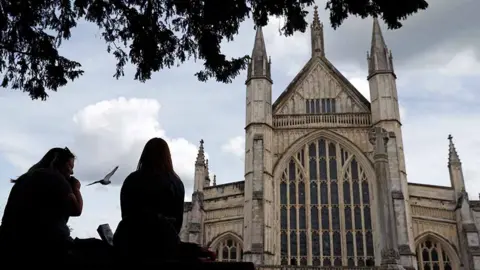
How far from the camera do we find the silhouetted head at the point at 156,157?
120 inches

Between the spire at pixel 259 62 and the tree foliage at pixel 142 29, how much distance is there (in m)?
19.4

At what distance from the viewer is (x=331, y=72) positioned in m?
27.0

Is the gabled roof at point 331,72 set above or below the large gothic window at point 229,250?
above

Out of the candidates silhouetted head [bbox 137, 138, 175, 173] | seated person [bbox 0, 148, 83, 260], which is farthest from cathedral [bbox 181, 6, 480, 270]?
seated person [bbox 0, 148, 83, 260]

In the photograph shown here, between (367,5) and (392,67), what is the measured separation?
71.0 ft

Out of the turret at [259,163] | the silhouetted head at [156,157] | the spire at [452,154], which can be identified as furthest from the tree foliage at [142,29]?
the spire at [452,154]

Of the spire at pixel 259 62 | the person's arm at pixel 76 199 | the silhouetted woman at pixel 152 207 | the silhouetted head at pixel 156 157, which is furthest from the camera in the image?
the spire at pixel 259 62

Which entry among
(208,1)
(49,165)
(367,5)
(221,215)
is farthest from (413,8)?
(221,215)

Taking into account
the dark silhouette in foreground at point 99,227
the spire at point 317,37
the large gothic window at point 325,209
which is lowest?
the dark silhouette in foreground at point 99,227

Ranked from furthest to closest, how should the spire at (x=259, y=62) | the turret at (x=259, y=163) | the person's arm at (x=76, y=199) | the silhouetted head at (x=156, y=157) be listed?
the spire at (x=259, y=62), the turret at (x=259, y=163), the silhouetted head at (x=156, y=157), the person's arm at (x=76, y=199)

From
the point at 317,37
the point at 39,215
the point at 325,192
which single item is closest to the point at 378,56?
the point at 317,37

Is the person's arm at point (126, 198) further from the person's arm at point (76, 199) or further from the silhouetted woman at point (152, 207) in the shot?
the person's arm at point (76, 199)

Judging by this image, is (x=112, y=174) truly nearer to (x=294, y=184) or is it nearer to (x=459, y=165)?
(x=294, y=184)

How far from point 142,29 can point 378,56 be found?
2172 cm
